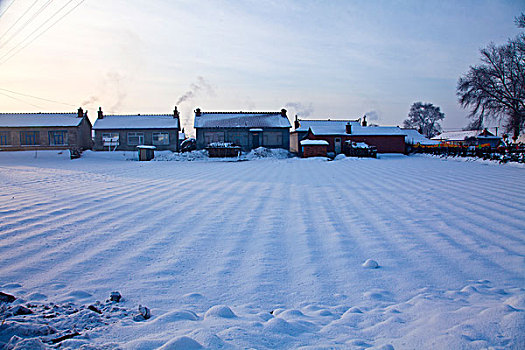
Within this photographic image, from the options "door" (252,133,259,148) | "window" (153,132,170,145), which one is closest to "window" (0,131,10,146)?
"window" (153,132,170,145)

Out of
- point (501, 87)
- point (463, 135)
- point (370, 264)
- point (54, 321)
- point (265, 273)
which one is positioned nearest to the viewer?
point (54, 321)

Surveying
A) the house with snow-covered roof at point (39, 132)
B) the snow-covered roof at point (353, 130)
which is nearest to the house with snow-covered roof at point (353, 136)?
the snow-covered roof at point (353, 130)

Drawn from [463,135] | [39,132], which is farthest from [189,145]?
[463,135]

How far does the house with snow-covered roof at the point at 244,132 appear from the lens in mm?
35125

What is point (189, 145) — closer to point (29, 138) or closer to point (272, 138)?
point (272, 138)

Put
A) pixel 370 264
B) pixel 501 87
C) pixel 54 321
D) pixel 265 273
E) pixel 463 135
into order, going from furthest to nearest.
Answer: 1. pixel 463 135
2. pixel 501 87
3. pixel 370 264
4. pixel 265 273
5. pixel 54 321

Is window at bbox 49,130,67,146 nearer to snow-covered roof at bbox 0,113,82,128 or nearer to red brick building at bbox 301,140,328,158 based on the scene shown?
snow-covered roof at bbox 0,113,82,128

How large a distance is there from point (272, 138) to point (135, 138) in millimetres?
15124

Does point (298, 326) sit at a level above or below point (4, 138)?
below

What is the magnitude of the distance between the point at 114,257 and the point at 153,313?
5.61 feet

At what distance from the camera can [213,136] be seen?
35.2 meters

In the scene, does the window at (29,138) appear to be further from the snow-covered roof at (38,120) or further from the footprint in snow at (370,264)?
the footprint in snow at (370,264)

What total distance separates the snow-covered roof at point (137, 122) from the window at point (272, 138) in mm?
9963

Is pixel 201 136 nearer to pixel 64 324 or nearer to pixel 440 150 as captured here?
pixel 440 150
